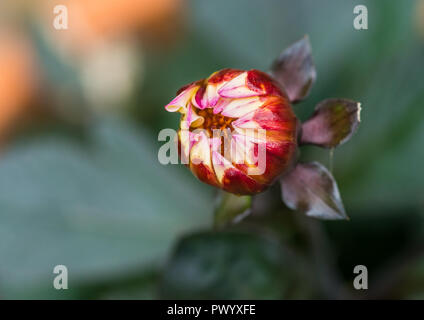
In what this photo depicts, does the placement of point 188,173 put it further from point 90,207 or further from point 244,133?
point 244,133

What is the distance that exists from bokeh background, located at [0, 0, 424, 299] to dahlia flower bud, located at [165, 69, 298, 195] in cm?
22

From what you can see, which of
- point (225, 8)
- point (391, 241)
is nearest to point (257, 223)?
point (391, 241)

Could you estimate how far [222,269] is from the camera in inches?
26.7

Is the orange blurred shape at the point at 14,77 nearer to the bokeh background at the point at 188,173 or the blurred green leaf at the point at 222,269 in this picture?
the bokeh background at the point at 188,173

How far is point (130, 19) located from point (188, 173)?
393 millimetres

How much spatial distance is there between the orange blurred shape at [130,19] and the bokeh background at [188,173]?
38 mm

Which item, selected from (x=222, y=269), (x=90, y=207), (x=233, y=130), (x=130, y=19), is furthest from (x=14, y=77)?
(x=233, y=130)

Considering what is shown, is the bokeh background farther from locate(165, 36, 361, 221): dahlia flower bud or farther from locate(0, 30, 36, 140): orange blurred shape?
locate(165, 36, 361, 221): dahlia flower bud

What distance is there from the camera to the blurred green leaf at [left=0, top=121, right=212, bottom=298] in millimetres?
909

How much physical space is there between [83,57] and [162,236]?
1.51 feet

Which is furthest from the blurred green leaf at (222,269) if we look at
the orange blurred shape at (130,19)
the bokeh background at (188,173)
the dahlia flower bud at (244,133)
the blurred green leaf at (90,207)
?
the orange blurred shape at (130,19)

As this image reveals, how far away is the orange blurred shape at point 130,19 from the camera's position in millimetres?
1237

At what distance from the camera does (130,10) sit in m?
1.26

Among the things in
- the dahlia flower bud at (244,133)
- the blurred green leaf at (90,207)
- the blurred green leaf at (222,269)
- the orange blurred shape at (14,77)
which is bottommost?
the blurred green leaf at (222,269)
